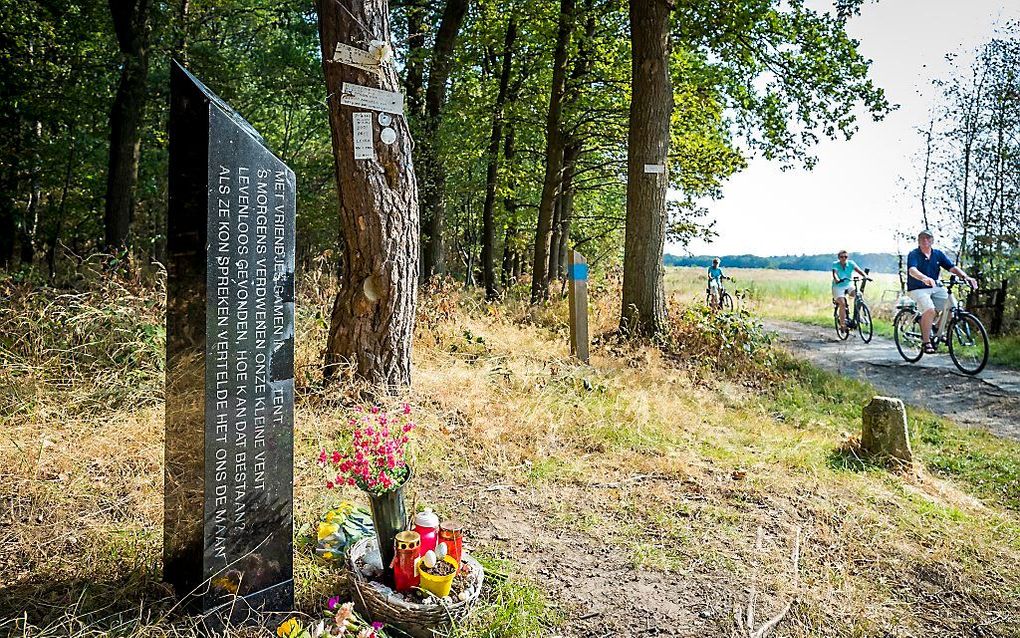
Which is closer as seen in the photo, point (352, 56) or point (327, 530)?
point (327, 530)

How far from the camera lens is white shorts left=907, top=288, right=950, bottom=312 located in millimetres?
10219

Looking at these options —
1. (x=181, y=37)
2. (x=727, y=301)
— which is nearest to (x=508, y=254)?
(x=727, y=301)

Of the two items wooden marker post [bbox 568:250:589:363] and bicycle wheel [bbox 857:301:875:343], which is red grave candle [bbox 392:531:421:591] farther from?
bicycle wheel [bbox 857:301:875:343]

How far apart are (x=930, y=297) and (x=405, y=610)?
9.79 meters

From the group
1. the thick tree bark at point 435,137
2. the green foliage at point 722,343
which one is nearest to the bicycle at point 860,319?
the green foliage at point 722,343

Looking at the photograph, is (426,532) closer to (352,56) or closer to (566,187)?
(352,56)

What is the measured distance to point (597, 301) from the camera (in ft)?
39.0

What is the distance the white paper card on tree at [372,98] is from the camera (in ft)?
18.2

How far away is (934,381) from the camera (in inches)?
368

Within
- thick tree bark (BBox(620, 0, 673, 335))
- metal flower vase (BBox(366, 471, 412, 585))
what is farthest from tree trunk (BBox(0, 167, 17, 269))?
metal flower vase (BBox(366, 471, 412, 585))

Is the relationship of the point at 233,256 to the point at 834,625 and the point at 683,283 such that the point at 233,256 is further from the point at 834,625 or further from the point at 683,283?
the point at 683,283

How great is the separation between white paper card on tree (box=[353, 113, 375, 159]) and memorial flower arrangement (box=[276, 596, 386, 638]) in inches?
144

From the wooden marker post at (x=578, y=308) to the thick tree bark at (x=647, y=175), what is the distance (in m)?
1.38

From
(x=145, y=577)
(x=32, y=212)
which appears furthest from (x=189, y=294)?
(x=32, y=212)
